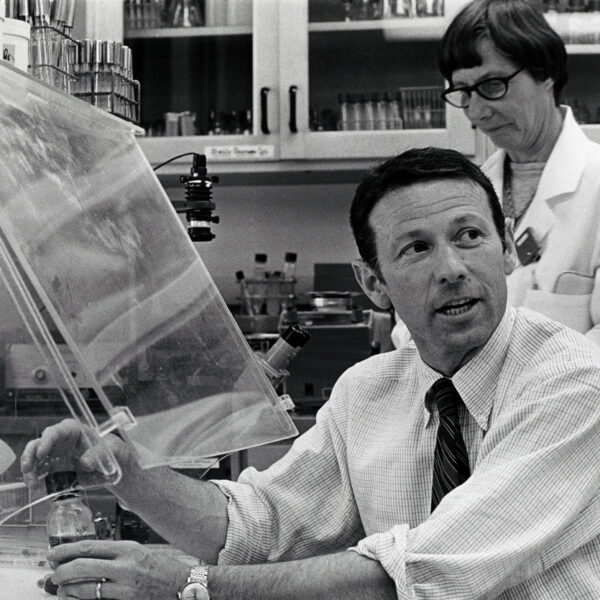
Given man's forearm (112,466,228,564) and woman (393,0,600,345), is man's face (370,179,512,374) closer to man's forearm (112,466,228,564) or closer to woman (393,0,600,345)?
man's forearm (112,466,228,564)

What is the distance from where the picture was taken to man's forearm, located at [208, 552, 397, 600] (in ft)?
3.63

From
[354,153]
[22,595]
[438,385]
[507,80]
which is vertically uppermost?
[507,80]

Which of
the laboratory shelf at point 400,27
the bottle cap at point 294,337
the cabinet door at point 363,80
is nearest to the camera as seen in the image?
the bottle cap at point 294,337

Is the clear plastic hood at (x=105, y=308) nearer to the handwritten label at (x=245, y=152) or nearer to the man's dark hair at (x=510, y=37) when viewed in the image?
the man's dark hair at (x=510, y=37)

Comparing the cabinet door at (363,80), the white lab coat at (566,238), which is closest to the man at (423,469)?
the white lab coat at (566,238)

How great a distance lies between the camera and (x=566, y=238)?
2.05 meters

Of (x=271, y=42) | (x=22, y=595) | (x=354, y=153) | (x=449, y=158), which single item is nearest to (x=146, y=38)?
(x=271, y=42)

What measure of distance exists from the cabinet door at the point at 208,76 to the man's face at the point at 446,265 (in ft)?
5.99

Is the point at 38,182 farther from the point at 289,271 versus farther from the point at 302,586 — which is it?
the point at 289,271

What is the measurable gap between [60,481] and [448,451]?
562mm

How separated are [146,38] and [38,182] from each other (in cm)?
250

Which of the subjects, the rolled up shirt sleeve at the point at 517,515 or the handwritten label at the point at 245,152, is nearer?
the rolled up shirt sleeve at the point at 517,515

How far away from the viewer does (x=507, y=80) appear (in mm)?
2041

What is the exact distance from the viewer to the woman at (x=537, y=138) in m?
2.03
